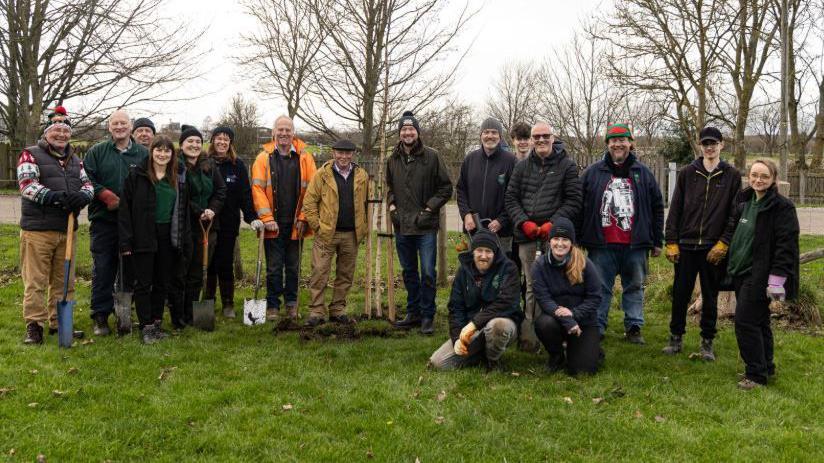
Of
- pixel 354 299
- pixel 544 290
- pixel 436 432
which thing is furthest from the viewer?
pixel 354 299

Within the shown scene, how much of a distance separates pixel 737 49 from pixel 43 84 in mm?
19937

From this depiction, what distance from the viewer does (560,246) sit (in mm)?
5172

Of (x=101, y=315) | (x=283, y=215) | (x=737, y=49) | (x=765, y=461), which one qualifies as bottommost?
(x=765, y=461)

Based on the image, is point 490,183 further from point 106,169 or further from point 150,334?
point 106,169

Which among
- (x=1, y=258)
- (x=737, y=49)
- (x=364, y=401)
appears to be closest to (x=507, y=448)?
(x=364, y=401)

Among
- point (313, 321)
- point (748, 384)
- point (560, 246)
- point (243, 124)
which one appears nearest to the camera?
point (748, 384)

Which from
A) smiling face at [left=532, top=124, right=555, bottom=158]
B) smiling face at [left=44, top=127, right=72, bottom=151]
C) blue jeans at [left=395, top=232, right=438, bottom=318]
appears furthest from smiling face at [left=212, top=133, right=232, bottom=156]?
smiling face at [left=532, top=124, right=555, bottom=158]

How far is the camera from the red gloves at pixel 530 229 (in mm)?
5711

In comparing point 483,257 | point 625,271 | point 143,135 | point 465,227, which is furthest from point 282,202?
point 625,271

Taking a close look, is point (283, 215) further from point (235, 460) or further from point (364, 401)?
point (235, 460)

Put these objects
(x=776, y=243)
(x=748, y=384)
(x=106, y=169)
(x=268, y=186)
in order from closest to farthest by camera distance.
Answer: (x=776, y=243)
(x=748, y=384)
(x=106, y=169)
(x=268, y=186)

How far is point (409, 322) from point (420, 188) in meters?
1.47

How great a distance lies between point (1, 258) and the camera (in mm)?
10469

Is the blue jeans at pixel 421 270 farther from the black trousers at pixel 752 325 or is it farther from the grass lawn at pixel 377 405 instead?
the black trousers at pixel 752 325
